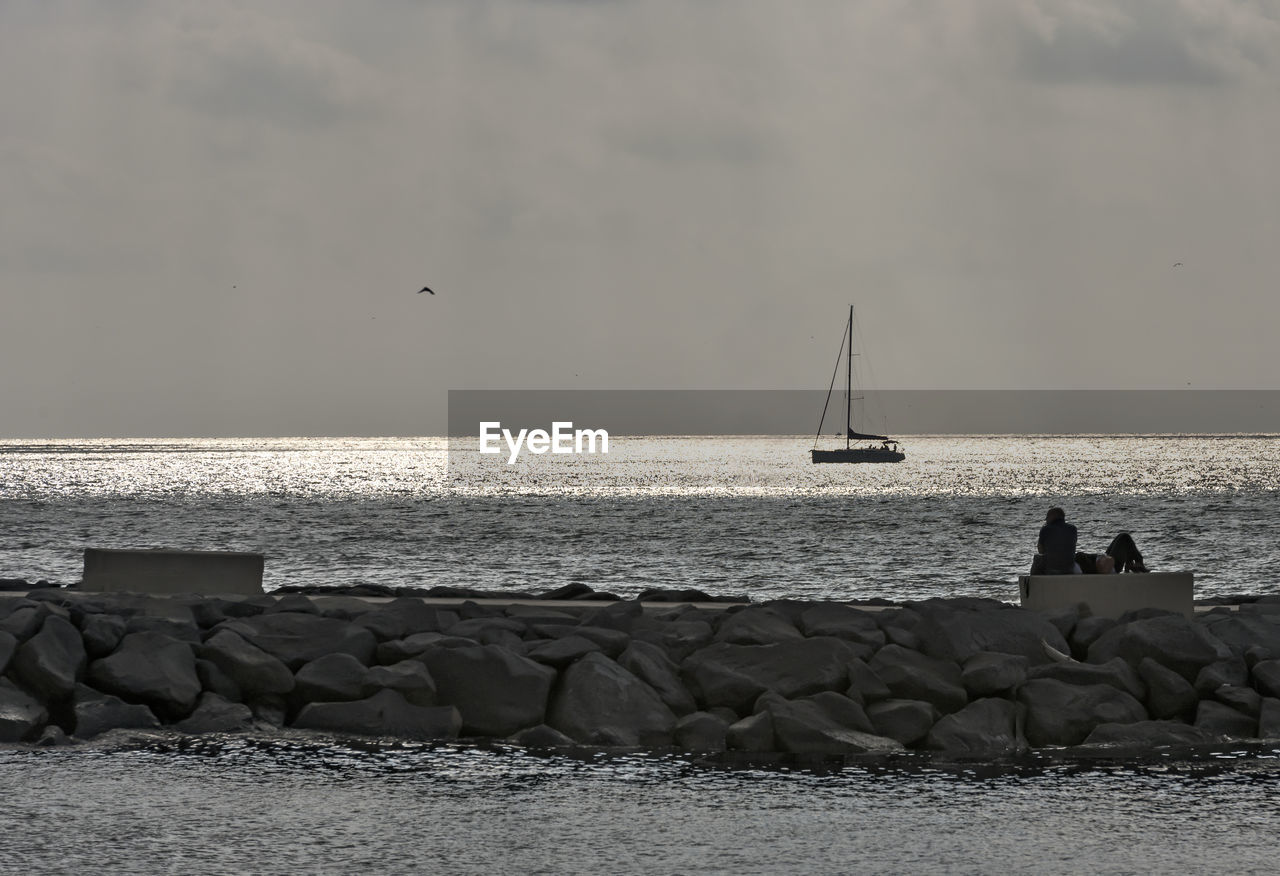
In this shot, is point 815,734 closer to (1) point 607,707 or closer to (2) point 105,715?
(1) point 607,707

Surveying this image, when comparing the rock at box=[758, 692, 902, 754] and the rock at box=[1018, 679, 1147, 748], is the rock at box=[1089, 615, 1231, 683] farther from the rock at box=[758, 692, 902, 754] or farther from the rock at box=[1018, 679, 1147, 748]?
the rock at box=[758, 692, 902, 754]

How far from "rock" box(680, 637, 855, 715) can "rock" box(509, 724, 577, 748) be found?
161 centimetres

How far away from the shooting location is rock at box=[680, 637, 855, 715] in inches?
514

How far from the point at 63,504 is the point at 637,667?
75.8 meters

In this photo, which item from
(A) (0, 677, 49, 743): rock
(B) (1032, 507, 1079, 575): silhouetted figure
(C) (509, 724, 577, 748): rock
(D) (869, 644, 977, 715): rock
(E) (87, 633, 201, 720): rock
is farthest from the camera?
(B) (1032, 507, 1079, 575): silhouetted figure

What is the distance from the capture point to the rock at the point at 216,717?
12539mm

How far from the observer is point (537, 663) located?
1334cm

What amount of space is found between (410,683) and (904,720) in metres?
4.55

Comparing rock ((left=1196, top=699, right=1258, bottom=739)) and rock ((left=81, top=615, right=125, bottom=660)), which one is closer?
→ rock ((left=1196, top=699, right=1258, bottom=739))

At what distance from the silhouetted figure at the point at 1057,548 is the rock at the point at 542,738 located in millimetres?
6987

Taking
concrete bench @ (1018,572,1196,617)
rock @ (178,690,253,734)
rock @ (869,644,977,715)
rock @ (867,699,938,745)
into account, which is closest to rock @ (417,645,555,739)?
rock @ (178,690,253,734)

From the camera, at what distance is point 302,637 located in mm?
14227

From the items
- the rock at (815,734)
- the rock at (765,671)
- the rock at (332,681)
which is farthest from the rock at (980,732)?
the rock at (332,681)

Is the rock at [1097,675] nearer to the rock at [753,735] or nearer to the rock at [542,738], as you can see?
the rock at [753,735]
